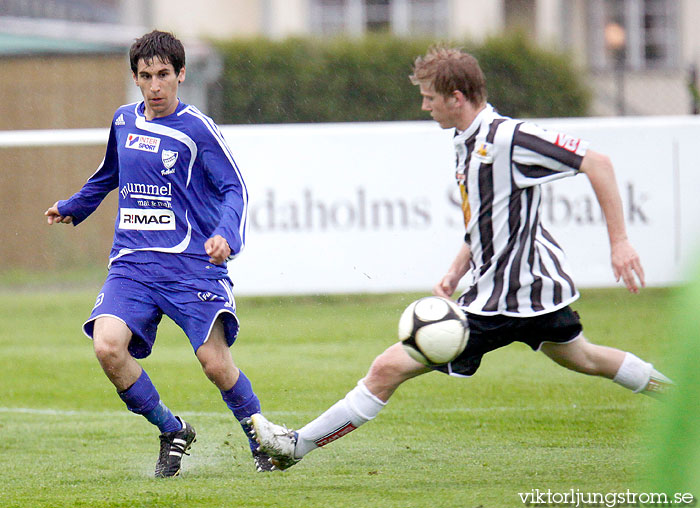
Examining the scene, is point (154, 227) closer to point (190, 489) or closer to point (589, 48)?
point (190, 489)

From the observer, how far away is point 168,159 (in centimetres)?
455

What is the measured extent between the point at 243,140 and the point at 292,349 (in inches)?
107

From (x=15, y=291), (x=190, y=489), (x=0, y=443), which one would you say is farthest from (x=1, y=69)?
(x=190, y=489)

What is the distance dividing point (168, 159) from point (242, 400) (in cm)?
115

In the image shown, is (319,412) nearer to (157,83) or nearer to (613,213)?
(157,83)

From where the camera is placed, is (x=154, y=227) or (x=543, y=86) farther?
(x=543, y=86)

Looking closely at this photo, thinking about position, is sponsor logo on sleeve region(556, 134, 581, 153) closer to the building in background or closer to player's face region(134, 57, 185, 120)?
player's face region(134, 57, 185, 120)

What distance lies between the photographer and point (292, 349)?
8.30 meters

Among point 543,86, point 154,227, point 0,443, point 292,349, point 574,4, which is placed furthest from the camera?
point 574,4

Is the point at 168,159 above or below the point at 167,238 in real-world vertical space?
above

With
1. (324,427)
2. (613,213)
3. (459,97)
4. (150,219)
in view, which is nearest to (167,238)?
(150,219)

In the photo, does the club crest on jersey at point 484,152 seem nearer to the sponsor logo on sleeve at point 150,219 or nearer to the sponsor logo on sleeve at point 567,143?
the sponsor logo on sleeve at point 567,143

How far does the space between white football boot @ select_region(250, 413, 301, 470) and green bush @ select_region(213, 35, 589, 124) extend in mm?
10414

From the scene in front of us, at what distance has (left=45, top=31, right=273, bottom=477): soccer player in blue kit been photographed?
14.7 ft
